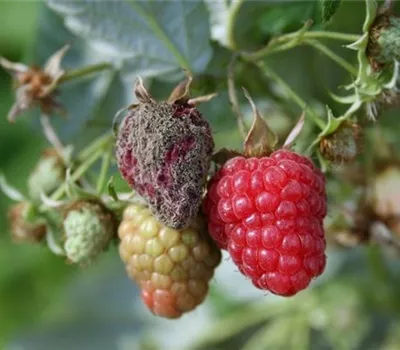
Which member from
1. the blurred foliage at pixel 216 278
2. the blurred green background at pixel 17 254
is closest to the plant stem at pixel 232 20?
the blurred foliage at pixel 216 278

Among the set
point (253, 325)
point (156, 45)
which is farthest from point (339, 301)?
point (156, 45)

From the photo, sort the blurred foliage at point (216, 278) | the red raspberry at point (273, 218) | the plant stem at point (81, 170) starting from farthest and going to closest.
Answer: the blurred foliage at point (216, 278), the plant stem at point (81, 170), the red raspberry at point (273, 218)

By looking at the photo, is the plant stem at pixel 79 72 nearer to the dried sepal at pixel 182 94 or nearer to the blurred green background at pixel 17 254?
the dried sepal at pixel 182 94

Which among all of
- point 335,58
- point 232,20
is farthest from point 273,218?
point 232,20

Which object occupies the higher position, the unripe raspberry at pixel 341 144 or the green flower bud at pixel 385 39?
the green flower bud at pixel 385 39

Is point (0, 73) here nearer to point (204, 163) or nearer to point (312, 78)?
point (312, 78)

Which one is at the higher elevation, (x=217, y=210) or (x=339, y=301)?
(x=217, y=210)

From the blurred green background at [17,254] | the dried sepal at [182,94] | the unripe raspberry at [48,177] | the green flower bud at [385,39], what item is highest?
the dried sepal at [182,94]
